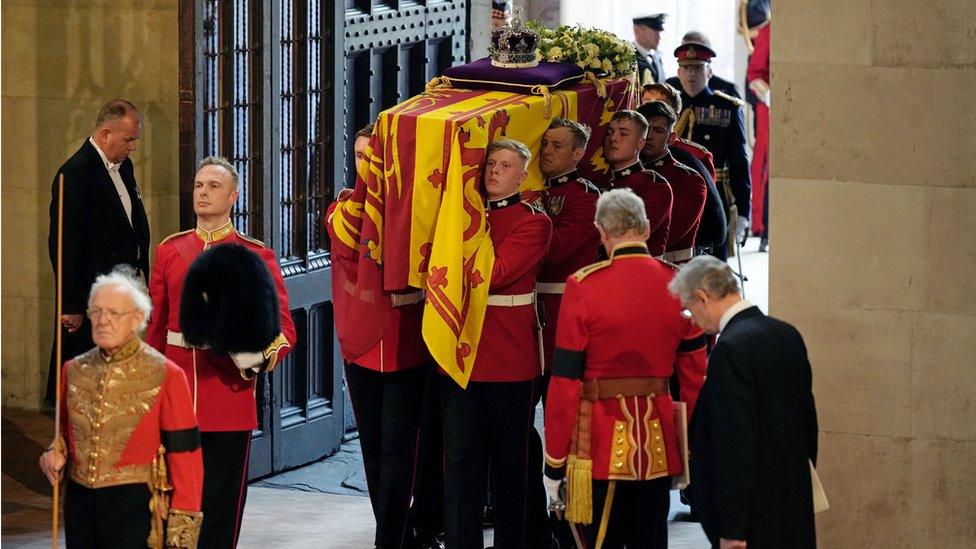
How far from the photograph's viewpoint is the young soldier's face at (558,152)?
6.05 meters

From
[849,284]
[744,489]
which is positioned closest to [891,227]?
[849,284]

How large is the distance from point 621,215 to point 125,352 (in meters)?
1.49

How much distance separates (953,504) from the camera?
18.9ft

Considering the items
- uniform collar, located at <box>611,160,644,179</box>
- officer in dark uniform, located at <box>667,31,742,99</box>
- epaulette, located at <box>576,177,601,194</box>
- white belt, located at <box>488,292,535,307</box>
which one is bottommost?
white belt, located at <box>488,292,535,307</box>

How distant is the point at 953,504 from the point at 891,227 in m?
0.91

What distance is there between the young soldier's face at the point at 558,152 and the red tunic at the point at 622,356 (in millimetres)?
944

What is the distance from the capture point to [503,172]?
5684 mm

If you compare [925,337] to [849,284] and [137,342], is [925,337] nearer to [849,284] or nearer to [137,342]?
[849,284]

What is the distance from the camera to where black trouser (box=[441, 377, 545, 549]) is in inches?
226

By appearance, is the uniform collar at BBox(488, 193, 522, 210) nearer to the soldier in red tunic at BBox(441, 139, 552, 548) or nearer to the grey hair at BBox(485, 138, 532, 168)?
the soldier in red tunic at BBox(441, 139, 552, 548)

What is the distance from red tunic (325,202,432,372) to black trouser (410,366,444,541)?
0.18 meters

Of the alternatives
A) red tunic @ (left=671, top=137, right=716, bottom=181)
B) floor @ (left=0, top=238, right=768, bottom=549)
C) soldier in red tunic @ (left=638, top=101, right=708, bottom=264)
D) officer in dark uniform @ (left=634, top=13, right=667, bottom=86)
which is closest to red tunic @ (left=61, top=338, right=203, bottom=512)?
floor @ (left=0, top=238, right=768, bottom=549)

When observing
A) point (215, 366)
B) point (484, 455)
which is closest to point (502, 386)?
point (484, 455)

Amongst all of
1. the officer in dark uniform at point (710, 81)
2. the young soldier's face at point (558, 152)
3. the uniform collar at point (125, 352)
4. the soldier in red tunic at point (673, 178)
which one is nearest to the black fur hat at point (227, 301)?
the uniform collar at point (125, 352)
